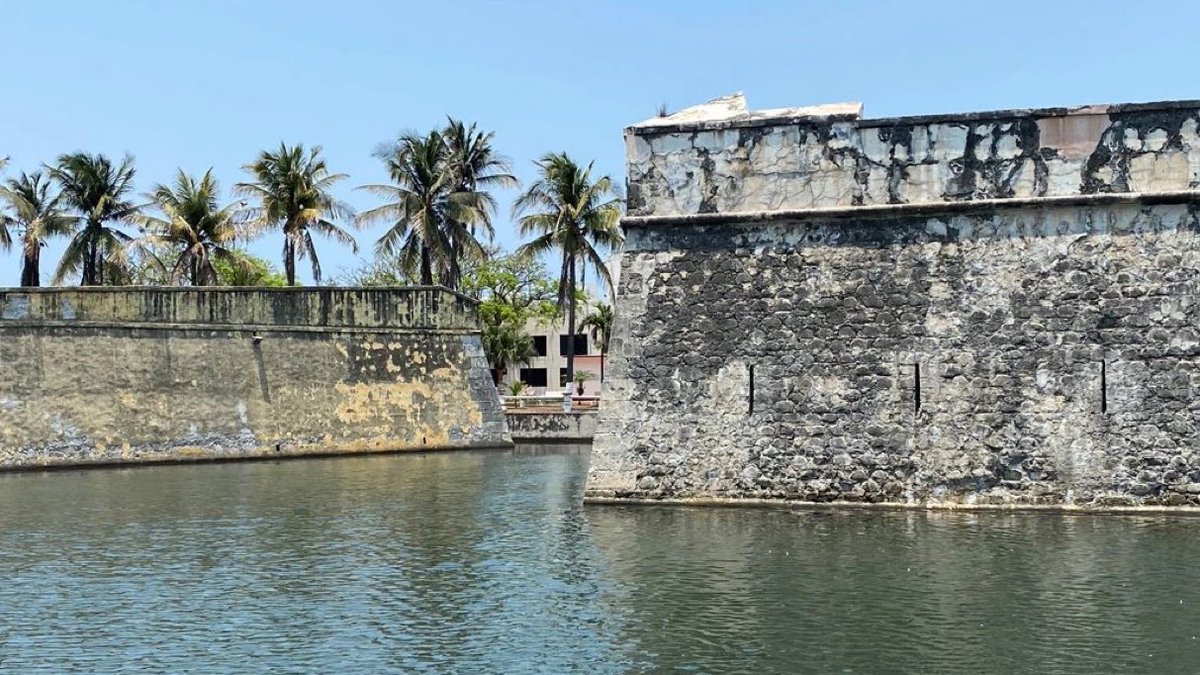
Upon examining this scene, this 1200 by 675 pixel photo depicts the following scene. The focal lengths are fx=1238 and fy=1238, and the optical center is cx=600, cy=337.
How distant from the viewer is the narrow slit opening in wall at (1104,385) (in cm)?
1298

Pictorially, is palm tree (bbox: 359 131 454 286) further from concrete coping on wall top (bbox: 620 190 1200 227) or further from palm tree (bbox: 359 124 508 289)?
concrete coping on wall top (bbox: 620 190 1200 227)

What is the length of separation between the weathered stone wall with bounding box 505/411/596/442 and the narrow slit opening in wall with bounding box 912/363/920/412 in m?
17.8

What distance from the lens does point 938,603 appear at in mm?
9219

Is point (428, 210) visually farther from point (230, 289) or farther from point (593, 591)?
point (593, 591)

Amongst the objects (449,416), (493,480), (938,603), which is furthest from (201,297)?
(938,603)

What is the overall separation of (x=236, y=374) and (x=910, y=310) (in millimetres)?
15973

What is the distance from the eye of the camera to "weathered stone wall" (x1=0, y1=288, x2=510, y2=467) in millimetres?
23141

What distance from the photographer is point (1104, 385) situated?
1300cm

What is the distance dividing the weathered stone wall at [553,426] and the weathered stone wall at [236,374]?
2653mm

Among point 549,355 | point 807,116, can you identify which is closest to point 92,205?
point 807,116

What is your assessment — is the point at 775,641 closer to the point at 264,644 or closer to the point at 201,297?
the point at 264,644

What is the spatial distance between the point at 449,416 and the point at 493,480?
8.09m

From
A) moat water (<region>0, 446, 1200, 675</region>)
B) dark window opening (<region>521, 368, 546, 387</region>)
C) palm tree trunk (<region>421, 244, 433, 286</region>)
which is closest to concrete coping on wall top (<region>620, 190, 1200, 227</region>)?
moat water (<region>0, 446, 1200, 675</region>)

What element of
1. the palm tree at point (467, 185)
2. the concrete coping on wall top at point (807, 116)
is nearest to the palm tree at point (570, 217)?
the palm tree at point (467, 185)
